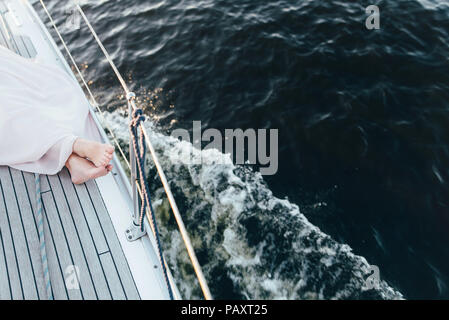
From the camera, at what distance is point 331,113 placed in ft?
14.2

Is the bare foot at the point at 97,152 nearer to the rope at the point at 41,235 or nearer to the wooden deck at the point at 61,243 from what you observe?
the wooden deck at the point at 61,243

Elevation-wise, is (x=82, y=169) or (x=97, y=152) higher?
(x=97, y=152)

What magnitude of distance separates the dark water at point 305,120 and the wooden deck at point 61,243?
4.05 feet

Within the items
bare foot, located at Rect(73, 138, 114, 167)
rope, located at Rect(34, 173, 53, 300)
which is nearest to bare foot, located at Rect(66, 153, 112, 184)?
bare foot, located at Rect(73, 138, 114, 167)

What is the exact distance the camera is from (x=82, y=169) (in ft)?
7.77

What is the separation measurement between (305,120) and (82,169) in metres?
3.00

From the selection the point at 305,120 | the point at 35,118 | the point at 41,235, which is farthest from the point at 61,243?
the point at 305,120

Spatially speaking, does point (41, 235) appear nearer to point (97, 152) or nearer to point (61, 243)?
point (61, 243)

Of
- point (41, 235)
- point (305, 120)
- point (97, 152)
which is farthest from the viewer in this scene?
point (305, 120)

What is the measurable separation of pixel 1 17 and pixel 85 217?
339 cm

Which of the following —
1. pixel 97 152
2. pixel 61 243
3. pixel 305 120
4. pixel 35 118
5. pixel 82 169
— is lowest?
pixel 305 120

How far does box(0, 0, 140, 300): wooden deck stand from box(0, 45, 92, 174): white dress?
170 mm

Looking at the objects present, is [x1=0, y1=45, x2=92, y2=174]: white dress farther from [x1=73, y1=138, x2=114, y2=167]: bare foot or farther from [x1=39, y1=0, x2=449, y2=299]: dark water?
[x1=39, y1=0, x2=449, y2=299]: dark water

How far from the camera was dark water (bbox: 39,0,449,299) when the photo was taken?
10.5 feet
